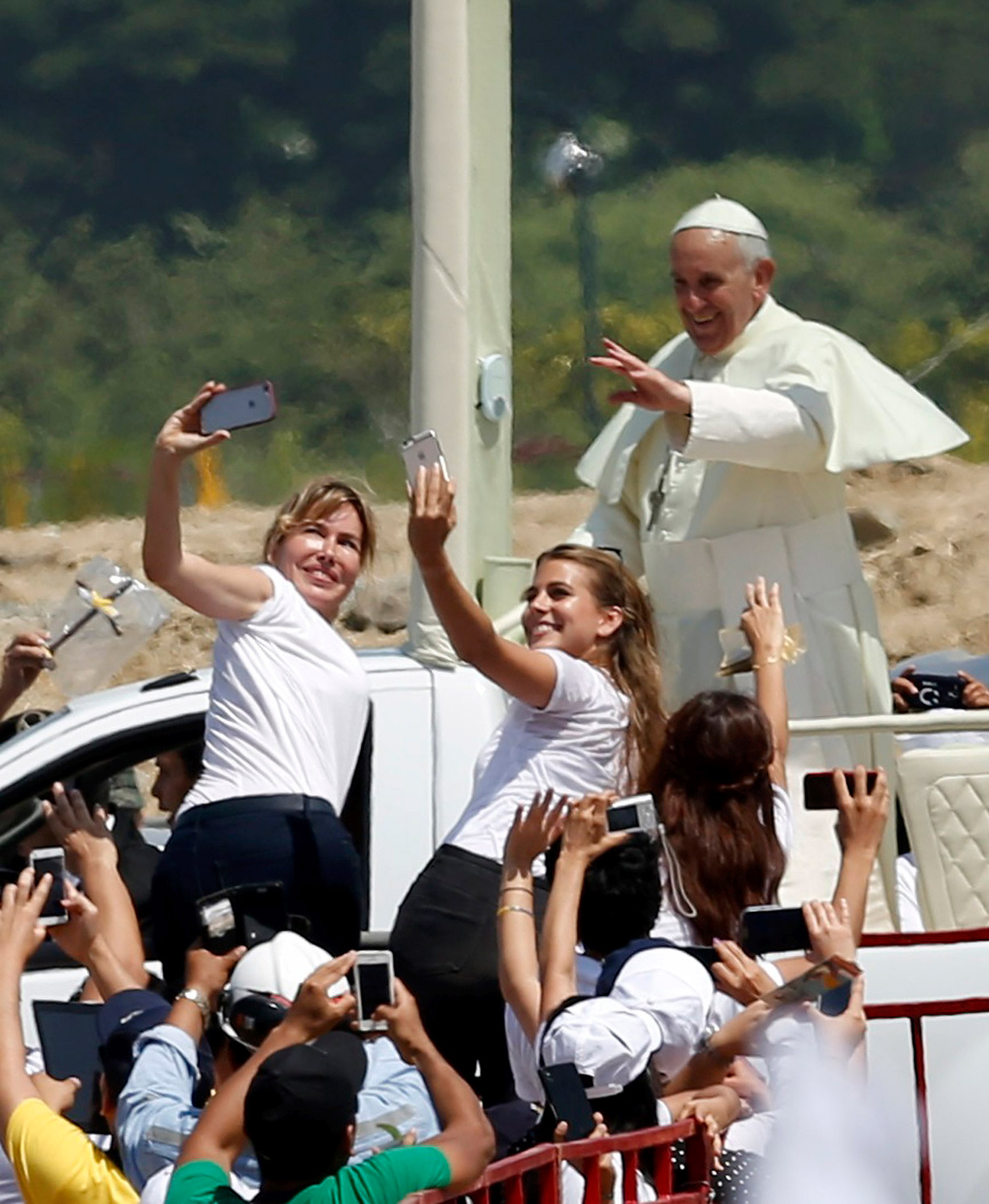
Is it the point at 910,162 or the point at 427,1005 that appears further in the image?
the point at 910,162

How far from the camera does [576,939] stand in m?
3.54

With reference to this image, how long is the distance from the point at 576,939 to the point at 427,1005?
15.8 inches

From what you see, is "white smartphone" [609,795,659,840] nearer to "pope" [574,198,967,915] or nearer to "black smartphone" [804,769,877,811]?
Answer: "black smartphone" [804,769,877,811]

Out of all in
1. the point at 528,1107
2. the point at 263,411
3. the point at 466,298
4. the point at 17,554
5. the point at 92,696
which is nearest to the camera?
the point at 528,1107

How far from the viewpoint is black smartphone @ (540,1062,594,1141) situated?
3031 millimetres

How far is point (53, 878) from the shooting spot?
3.45 metres

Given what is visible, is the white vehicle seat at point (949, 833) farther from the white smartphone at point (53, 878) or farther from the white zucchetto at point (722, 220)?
the white smartphone at point (53, 878)

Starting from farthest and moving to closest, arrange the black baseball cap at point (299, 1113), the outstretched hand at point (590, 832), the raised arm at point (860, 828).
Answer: the raised arm at point (860, 828)
the outstretched hand at point (590, 832)
the black baseball cap at point (299, 1113)

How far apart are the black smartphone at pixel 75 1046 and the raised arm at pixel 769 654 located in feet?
3.78

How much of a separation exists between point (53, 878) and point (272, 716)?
665 millimetres

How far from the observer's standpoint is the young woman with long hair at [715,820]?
144 inches

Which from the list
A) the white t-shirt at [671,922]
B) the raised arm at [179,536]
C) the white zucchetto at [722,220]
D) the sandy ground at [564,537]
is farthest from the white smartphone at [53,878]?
the sandy ground at [564,537]

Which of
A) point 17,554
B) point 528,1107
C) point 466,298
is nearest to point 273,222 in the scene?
point 17,554

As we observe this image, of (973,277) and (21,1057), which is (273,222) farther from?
(21,1057)
